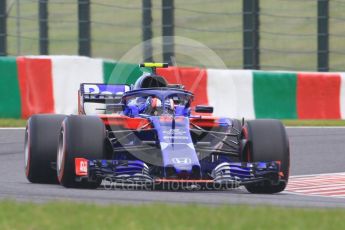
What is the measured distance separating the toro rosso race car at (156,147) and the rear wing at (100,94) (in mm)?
858

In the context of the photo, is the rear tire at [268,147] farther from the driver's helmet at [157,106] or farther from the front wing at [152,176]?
the driver's helmet at [157,106]

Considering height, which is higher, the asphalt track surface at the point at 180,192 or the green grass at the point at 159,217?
the green grass at the point at 159,217

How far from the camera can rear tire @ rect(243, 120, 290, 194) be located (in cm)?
1111

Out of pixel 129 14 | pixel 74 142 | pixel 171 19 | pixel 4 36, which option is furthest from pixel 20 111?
pixel 74 142

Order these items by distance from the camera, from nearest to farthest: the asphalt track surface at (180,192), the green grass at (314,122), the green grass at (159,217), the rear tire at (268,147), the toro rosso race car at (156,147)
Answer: the green grass at (159,217) → the asphalt track surface at (180,192) → the toro rosso race car at (156,147) → the rear tire at (268,147) → the green grass at (314,122)

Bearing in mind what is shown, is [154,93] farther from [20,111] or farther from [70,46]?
[70,46]

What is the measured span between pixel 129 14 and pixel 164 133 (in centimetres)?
1182

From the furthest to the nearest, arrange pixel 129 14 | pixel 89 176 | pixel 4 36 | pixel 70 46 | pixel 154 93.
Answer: pixel 70 46 < pixel 129 14 < pixel 4 36 < pixel 154 93 < pixel 89 176

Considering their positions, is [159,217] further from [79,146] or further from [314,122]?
[314,122]

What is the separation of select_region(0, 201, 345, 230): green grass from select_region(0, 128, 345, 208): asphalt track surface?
1058mm

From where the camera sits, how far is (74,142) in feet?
34.9

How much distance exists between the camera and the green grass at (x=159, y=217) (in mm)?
7211

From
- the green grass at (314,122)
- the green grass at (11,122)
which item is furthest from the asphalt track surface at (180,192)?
the green grass at (314,122)

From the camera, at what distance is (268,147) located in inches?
440
